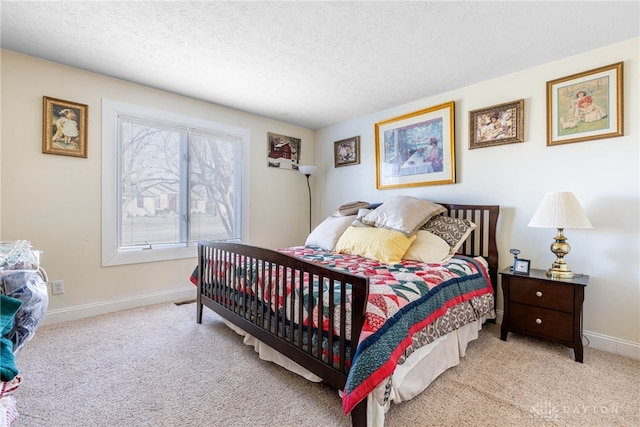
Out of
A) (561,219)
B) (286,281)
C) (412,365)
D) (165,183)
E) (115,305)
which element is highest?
(165,183)

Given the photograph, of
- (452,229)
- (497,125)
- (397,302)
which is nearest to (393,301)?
(397,302)

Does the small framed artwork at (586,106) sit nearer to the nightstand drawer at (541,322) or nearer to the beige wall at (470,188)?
the beige wall at (470,188)

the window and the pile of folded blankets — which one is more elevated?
the window

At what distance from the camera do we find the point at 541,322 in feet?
7.00

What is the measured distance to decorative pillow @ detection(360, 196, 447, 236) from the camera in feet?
8.52

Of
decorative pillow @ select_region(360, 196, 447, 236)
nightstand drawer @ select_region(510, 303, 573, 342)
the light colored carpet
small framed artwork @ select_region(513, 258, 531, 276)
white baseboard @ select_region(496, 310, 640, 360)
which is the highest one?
decorative pillow @ select_region(360, 196, 447, 236)

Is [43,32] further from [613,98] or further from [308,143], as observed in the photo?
[613,98]

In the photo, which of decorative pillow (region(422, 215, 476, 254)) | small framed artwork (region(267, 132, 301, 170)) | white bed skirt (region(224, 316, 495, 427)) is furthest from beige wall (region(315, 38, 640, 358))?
small framed artwork (region(267, 132, 301, 170))

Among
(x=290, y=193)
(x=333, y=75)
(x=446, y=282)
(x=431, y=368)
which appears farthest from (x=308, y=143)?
(x=431, y=368)

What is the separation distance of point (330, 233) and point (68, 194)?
2.41 m

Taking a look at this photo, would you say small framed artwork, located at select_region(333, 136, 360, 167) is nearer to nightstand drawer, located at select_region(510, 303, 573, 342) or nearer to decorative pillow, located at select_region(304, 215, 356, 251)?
decorative pillow, located at select_region(304, 215, 356, 251)

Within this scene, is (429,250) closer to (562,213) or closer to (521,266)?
(521,266)

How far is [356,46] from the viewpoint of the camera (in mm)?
2182

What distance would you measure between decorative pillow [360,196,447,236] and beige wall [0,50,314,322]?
7.18 feet
